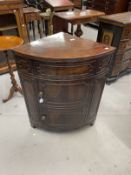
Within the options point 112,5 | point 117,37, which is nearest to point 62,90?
point 117,37

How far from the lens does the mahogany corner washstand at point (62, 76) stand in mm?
1181

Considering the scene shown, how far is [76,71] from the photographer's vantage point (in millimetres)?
1211

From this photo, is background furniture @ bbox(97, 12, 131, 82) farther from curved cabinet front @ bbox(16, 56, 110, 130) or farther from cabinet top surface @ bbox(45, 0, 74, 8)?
cabinet top surface @ bbox(45, 0, 74, 8)

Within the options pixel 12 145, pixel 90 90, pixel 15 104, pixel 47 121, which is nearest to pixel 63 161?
pixel 47 121

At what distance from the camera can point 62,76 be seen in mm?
1221

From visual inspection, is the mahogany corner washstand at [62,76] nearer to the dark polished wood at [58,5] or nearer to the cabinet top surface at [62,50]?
the cabinet top surface at [62,50]

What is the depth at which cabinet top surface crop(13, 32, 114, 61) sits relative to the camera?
1.16m

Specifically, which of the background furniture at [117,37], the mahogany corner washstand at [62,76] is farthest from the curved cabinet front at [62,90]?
the background furniture at [117,37]

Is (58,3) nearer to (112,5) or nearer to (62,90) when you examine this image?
(112,5)

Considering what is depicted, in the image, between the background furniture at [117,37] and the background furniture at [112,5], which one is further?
the background furniture at [112,5]

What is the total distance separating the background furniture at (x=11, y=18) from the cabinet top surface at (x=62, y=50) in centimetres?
124

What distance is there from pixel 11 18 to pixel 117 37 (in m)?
1.68

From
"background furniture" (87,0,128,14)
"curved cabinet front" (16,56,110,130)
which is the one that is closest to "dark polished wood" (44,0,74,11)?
"background furniture" (87,0,128,14)

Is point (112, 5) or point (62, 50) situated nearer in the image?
point (62, 50)
